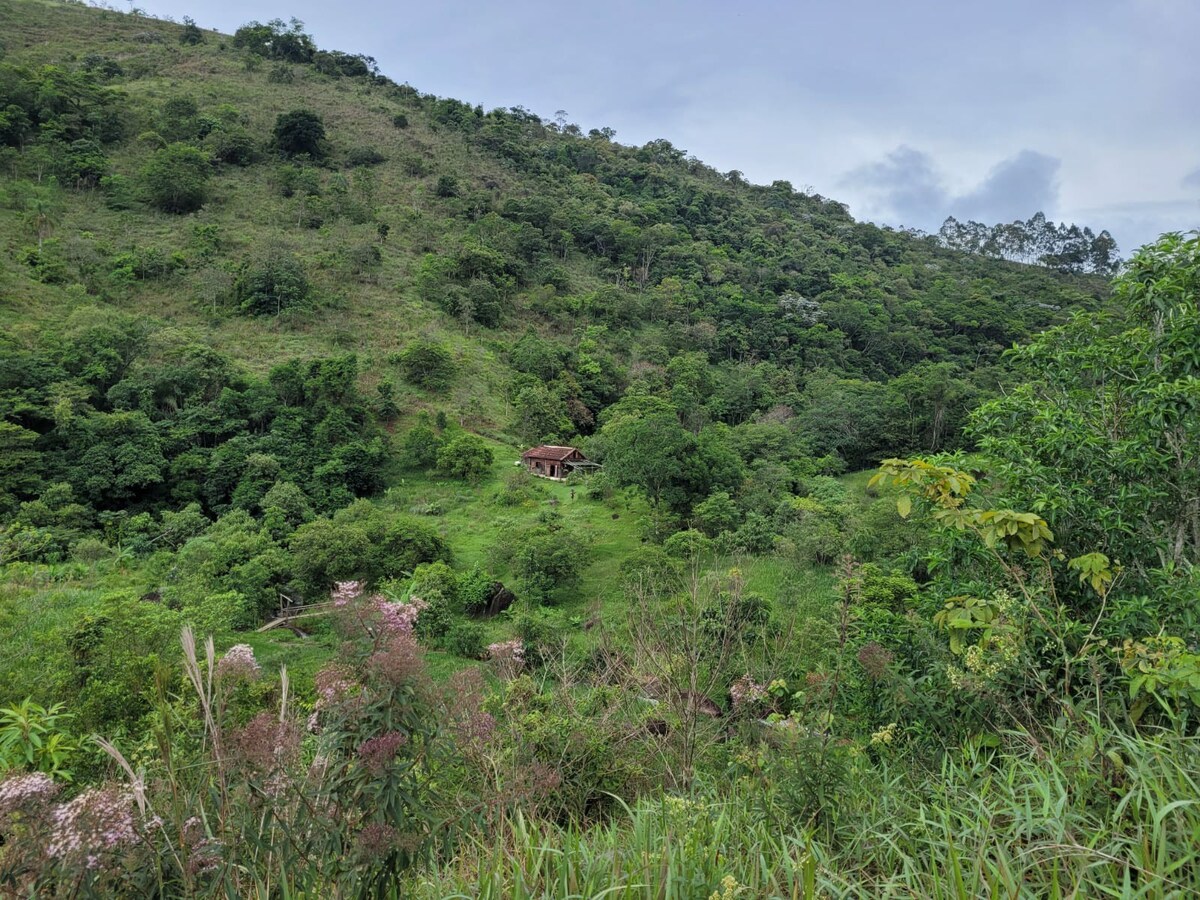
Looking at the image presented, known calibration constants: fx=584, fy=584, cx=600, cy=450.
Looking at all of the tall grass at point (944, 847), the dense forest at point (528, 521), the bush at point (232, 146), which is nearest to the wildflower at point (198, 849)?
the dense forest at point (528, 521)

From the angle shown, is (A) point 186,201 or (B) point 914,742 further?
(A) point 186,201

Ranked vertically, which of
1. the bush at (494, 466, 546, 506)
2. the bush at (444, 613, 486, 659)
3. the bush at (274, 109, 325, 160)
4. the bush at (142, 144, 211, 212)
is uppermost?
the bush at (274, 109, 325, 160)

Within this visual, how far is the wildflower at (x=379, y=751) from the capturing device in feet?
5.00

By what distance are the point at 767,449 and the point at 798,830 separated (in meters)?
21.5

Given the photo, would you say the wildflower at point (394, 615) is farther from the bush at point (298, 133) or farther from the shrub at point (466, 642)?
the bush at point (298, 133)

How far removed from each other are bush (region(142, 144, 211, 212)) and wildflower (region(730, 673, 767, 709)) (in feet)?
126

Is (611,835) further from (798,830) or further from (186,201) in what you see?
(186,201)

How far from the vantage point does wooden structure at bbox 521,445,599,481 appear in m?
22.4

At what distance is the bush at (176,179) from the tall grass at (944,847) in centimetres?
3963

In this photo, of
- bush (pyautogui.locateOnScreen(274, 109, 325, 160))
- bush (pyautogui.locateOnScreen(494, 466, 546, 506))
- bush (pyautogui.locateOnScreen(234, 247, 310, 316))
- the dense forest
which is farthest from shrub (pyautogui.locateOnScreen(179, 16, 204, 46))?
bush (pyautogui.locateOnScreen(494, 466, 546, 506))

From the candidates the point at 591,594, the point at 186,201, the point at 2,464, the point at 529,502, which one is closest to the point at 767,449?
the point at 529,502

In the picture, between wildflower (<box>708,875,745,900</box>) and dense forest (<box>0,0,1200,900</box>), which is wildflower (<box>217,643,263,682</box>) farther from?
wildflower (<box>708,875,745,900</box>)

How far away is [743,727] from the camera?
4.02m

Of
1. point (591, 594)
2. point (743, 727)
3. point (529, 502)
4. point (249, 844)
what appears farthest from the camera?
point (529, 502)
